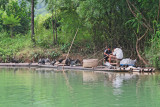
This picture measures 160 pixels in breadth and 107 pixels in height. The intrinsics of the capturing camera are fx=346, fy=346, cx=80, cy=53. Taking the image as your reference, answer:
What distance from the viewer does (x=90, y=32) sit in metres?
23.0

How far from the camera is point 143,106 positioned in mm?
8039

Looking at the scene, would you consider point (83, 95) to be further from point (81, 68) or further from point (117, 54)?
point (81, 68)

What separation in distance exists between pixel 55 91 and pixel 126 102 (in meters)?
2.71

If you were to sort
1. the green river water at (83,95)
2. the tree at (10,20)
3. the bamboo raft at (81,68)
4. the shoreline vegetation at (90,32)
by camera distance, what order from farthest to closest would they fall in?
the tree at (10,20) < the shoreline vegetation at (90,32) < the bamboo raft at (81,68) < the green river water at (83,95)

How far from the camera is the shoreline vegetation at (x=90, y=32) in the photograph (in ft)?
59.8

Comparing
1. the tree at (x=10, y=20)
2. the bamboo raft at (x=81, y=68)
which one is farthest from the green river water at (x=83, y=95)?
the tree at (x=10, y=20)

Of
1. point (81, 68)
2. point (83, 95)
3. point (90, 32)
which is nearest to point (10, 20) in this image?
point (90, 32)

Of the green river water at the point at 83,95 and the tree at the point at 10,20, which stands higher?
the tree at the point at 10,20

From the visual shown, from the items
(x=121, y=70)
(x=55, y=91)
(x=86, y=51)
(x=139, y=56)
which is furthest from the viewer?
(x=86, y=51)

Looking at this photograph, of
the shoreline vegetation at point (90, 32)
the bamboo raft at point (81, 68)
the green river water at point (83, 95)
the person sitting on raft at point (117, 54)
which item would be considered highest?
the shoreline vegetation at point (90, 32)

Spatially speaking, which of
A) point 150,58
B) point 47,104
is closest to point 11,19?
point 150,58

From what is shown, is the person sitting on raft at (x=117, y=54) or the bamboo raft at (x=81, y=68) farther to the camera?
the person sitting on raft at (x=117, y=54)

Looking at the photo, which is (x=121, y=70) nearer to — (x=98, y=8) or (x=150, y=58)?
(x=150, y=58)

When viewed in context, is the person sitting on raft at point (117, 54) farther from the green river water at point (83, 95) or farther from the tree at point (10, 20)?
the tree at point (10, 20)
